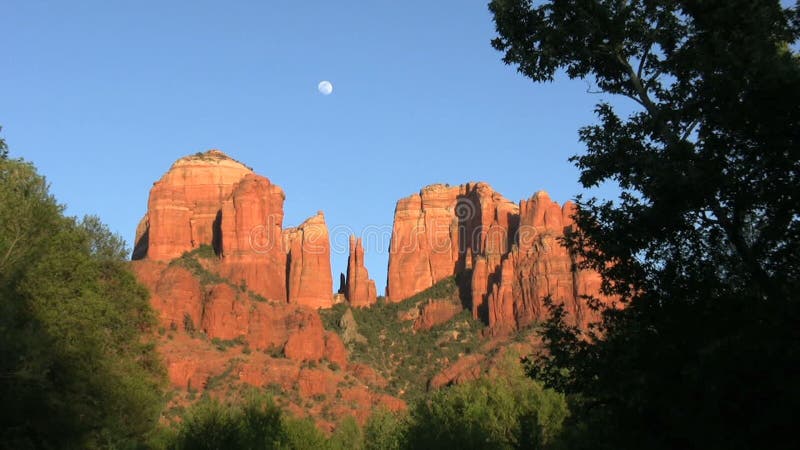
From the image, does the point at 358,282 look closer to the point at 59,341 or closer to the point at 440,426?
the point at 440,426

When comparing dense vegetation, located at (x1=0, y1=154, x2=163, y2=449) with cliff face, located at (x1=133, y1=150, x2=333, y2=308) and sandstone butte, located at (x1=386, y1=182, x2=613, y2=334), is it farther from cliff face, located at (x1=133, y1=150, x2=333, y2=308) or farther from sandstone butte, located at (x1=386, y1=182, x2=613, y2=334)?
cliff face, located at (x1=133, y1=150, x2=333, y2=308)

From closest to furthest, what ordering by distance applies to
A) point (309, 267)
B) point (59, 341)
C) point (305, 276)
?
point (59, 341) → point (305, 276) → point (309, 267)

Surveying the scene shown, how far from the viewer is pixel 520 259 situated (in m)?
139

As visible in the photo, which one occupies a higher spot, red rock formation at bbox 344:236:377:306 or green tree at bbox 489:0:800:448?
red rock formation at bbox 344:236:377:306

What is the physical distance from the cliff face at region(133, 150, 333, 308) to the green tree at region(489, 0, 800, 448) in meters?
120

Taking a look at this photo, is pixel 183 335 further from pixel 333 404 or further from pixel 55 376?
pixel 55 376

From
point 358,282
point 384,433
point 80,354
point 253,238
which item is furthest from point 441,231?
point 80,354

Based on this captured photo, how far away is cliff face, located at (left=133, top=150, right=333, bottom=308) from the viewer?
140 meters

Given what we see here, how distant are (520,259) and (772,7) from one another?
4816 inches

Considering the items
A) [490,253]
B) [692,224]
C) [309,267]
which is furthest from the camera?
[490,253]

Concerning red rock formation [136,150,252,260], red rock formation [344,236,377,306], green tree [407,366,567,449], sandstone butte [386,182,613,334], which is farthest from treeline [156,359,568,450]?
red rock formation [344,236,377,306]

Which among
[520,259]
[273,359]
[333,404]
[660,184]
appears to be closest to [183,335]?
[273,359]

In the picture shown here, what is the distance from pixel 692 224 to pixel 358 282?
14255 cm

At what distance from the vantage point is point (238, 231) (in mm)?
140000
